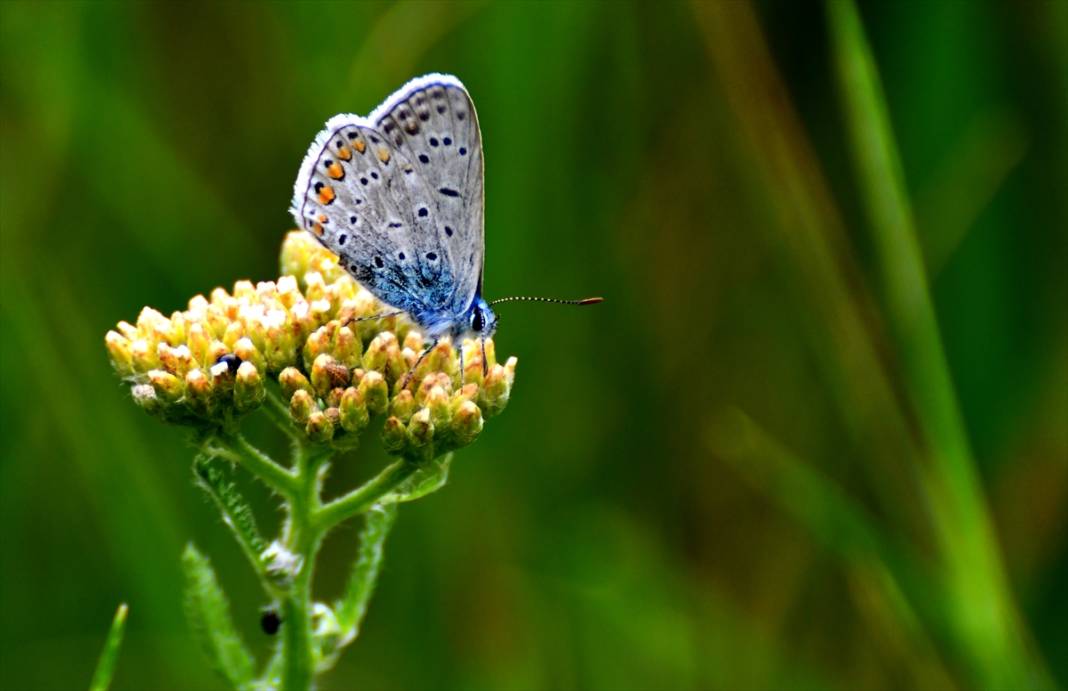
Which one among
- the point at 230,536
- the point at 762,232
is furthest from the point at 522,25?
the point at 230,536

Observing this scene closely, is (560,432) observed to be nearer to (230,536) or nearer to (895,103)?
(230,536)

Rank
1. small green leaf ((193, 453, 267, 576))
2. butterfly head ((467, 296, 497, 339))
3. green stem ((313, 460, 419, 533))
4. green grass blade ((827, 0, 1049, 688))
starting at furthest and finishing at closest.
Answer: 1. butterfly head ((467, 296, 497, 339))
2. green grass blade ((827, 0, 1049, 688))
3. green stem ((313, 460, 419, 533))
4. small green leaf ((193, 453, 267, 576))

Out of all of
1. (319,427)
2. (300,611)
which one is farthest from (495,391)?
(300,611)

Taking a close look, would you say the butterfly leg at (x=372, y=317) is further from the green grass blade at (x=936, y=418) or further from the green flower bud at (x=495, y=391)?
the green grass blade at (x=936, y=418)

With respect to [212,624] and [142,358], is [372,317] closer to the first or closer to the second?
[142,358]

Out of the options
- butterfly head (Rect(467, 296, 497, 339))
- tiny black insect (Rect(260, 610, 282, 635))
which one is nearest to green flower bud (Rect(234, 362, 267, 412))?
tiny black insect (Rect(260, 610, 282, 635))

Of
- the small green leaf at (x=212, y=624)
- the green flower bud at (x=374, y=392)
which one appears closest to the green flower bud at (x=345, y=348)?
the green flower bud at (x=374, y=392)

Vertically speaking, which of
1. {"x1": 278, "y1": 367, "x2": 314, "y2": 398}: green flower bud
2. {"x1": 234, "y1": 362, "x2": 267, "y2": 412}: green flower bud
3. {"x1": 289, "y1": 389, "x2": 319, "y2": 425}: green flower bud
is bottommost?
{"x1": 289, "y1": 389, "x2": 319, "y2": 425}: green flower bud

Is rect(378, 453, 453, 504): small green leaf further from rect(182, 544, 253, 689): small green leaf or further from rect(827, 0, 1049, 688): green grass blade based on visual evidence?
rect(827, 0, 1049, 688): green grass blade
